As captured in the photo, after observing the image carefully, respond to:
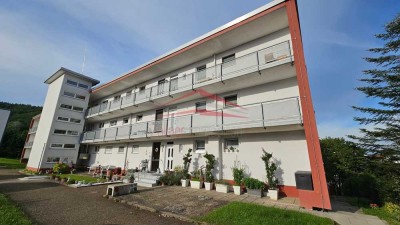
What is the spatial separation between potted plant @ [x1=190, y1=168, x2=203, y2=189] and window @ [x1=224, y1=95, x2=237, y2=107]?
4977mm

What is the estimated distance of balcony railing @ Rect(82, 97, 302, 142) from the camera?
9547 millimetres

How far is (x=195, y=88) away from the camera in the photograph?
13555 mm

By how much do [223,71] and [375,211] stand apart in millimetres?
10093

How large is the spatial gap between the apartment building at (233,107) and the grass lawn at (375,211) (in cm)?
177

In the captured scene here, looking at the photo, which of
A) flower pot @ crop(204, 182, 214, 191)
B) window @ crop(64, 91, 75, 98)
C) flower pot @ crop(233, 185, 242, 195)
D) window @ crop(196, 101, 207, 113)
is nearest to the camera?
flower pot @ crop(233, 185, 242, 195)

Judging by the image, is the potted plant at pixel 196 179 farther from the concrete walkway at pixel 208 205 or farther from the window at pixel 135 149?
the window at pixel 135 149

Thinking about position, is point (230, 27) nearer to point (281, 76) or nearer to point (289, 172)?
point (281, 76)

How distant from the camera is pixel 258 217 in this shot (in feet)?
19.8

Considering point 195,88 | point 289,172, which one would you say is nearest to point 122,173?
point 195,88

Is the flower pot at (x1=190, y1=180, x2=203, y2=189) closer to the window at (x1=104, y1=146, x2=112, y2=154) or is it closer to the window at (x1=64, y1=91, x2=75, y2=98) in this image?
the window at (x1=104, y1=146, x2=112, y2=154)

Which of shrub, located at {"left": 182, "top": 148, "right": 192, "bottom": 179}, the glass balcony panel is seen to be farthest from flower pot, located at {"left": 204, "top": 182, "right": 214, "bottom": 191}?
the glass balcony panel

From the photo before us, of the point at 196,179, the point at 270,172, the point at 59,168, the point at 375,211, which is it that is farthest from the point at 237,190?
the point at 59,168

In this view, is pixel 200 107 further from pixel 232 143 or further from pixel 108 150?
pixel 108 150

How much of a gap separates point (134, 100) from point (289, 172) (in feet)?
47.7
